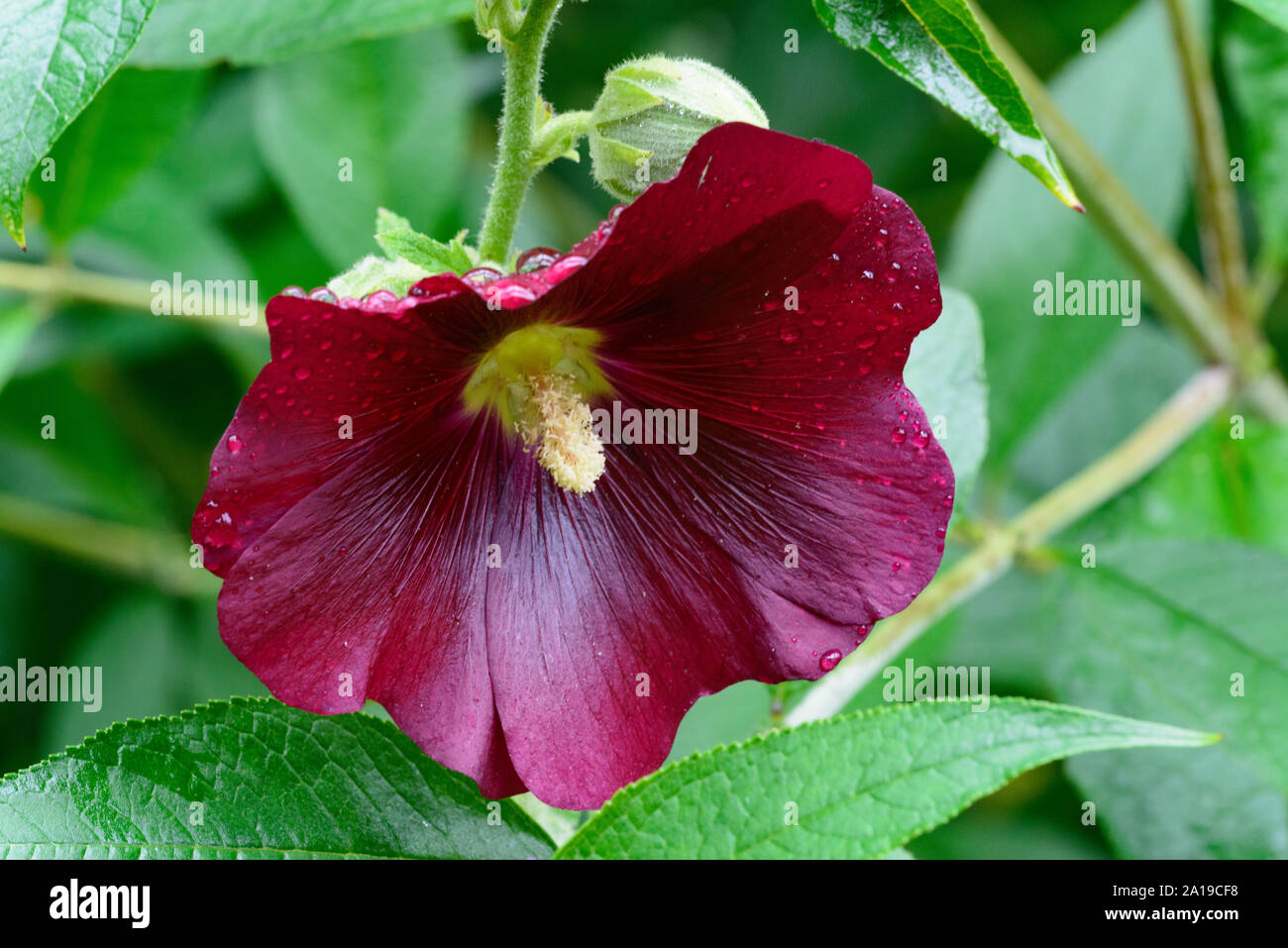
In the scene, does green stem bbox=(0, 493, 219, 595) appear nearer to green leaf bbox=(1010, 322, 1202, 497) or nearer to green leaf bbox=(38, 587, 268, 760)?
green leaf bbox=(38, 587, 268, 760)

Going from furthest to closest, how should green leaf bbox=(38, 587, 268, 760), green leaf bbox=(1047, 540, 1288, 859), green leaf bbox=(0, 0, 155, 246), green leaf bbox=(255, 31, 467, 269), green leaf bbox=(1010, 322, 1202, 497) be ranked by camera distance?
green leaf bbox=(1010, 322, 1202, 497)
green leaf bbox=(38, 587, 268, 760)
green leaf bbox=(255, 31, 467, 269)
green leaf bbox=(1047, 540, 1288, 859)
green leaf bbox=(0, 0, 155, 246)

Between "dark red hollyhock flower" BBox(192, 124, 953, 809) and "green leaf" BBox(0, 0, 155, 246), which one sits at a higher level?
"green leaf" BBox(0, 0, 155, 246)

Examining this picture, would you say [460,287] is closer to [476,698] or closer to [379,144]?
[476,698]

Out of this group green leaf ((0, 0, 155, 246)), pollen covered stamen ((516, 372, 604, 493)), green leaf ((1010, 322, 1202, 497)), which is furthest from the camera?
green leaf ((1010, 322, 1202, 497))

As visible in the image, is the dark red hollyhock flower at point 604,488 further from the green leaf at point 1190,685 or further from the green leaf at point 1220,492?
the green leaf at point 1220,492

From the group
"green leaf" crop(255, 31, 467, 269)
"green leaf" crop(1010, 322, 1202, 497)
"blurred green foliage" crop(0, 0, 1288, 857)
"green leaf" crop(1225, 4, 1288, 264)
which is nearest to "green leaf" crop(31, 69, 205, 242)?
"blurred green foliage" crop(0, 0, 1288, 857)

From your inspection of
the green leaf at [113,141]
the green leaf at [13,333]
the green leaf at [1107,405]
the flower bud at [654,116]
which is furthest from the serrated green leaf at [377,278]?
the green leaf at [1107,405]
